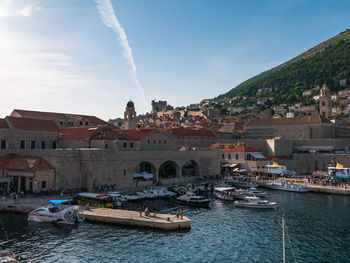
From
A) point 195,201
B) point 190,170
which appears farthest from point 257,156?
point 195,201

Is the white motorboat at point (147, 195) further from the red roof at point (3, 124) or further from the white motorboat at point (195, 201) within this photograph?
the red roof at point (3, 124)

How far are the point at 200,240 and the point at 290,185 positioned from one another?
2695 cm

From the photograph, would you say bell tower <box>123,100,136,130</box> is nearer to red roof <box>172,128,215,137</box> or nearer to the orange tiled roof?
red roof <box>172,128,215,137</box>

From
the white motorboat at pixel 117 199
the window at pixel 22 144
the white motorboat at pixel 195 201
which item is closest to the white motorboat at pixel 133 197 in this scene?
the white motorboat at pixel 117 199

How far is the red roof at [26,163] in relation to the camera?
35303 millimetres

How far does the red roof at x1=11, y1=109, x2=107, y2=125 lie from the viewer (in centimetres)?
5384

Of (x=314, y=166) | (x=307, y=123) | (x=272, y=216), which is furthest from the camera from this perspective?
(x=307, y=123)

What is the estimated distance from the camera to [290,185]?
47.0 m

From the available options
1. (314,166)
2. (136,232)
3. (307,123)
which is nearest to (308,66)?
(307,123)

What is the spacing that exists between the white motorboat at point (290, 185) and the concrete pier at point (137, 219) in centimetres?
2390

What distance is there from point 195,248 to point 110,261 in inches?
224

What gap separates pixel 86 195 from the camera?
34469mm

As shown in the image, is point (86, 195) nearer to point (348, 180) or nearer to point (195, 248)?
point (195, 248)

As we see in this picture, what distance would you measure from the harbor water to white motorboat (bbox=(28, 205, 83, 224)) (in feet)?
2.09
